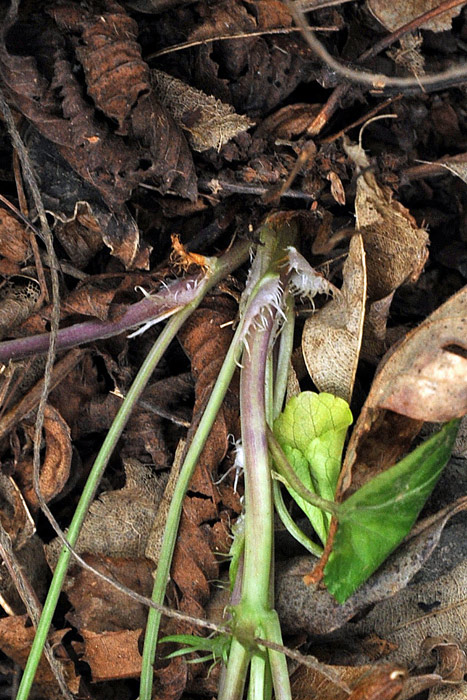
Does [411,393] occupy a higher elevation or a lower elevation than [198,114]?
lower

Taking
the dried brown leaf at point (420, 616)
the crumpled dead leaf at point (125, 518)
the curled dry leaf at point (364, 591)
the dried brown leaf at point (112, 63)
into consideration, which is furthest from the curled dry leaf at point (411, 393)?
the dried brown leaf at point (112, 63)

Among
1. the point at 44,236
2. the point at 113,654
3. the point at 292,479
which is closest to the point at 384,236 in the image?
the point at 292,479

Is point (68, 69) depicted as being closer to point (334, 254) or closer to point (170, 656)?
point (334, 254)

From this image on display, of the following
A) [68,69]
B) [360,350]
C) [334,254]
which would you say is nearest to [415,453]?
[360,350]

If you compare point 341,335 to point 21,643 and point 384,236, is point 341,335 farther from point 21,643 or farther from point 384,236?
point 21,643

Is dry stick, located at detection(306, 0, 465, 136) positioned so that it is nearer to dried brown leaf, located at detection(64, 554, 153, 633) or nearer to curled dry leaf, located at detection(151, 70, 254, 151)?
curled dry leaf, located at detection(151, 70, 254, 151)

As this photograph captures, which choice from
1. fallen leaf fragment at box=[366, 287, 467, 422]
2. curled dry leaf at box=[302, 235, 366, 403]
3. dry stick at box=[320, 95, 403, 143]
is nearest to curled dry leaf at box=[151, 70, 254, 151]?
dry stick at box=[320, 95, 403, 143]
